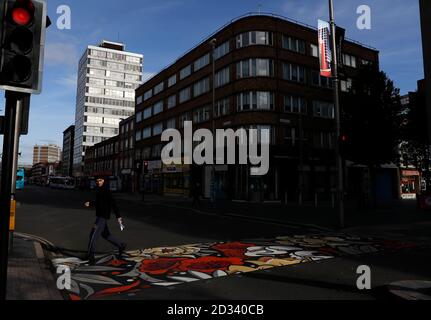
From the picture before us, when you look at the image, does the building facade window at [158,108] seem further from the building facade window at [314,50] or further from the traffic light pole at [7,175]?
the traffic light pole at [7,175]

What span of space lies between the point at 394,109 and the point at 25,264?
23.5m

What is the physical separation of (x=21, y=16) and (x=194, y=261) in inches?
212

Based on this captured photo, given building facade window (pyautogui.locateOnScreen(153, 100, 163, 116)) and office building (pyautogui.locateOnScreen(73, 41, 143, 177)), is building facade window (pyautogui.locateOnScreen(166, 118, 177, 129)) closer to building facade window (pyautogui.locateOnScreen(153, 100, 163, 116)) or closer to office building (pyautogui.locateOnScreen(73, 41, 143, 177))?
building facade window (pyautogui.locateOnScreen(153, 100, 163, 116))

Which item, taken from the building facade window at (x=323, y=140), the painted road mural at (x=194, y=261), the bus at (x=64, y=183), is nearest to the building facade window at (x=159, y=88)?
the building facade window at (x=323, y=140)

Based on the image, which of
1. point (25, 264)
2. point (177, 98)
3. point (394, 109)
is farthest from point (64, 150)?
point (25, 264)

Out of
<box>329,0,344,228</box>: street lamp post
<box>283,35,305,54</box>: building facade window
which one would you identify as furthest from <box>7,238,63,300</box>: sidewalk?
<box>283,35,305,54</box>: building facade window

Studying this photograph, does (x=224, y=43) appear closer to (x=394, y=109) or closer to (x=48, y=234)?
(x=394, y=109)

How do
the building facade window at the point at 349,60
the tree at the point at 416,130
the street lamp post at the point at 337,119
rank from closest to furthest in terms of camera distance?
the street lamp post at the point at 337,119, the tree at the point at 416,130, the building facade window at the point at 349,60

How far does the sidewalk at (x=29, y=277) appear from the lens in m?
4.69

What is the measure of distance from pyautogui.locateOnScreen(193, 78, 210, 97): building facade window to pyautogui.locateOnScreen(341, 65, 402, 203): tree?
17.3m

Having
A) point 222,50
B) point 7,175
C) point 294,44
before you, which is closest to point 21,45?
point 7,175

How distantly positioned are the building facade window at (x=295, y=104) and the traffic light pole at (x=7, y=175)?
3055 centimetres

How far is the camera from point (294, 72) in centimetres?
3384

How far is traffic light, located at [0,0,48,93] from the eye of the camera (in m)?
3.38
